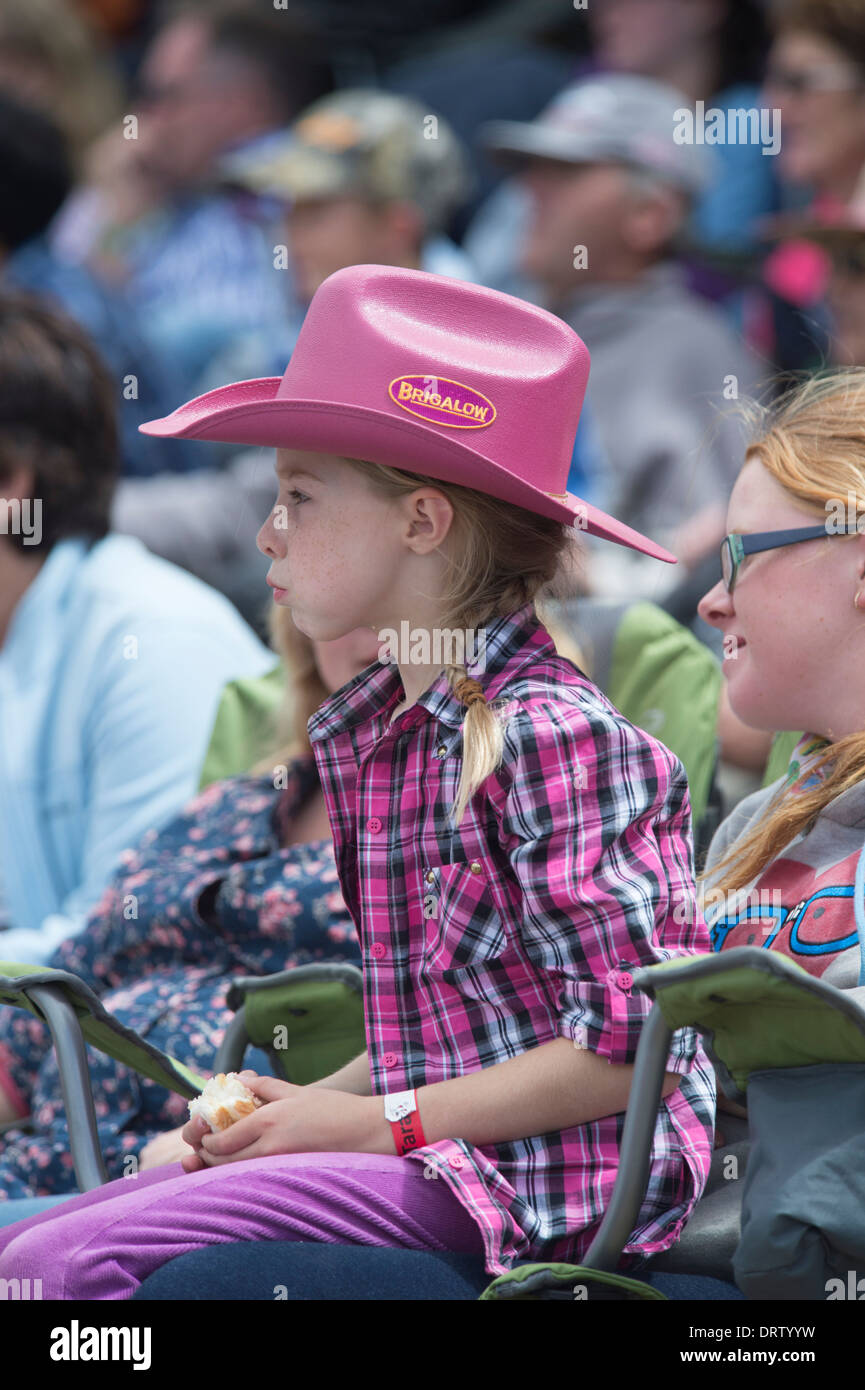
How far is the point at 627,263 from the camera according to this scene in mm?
5031

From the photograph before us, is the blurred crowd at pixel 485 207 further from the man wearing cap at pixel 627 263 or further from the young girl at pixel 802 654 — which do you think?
the young girl at pixel 802 654

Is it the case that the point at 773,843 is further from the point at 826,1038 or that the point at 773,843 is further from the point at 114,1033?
the point at 114,1033

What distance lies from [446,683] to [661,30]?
177 inches

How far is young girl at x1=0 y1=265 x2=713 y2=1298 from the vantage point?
1753 millimetres

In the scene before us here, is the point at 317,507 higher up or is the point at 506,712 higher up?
the point at 317,507

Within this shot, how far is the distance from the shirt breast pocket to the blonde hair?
188 mm

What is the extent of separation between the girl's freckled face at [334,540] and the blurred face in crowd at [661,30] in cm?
433

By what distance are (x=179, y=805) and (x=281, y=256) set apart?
2.06 metres

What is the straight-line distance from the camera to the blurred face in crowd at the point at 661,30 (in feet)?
18.9

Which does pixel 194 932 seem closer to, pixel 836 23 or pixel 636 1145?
pixel 636 1145

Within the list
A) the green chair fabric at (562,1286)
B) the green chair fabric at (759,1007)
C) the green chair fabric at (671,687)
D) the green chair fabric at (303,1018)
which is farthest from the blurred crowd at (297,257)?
the green chair fabric at (562,1286)

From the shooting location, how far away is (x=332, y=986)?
7.41 feet

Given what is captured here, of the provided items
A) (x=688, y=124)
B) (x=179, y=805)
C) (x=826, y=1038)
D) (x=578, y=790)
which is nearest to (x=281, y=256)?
(x=688, y=124)

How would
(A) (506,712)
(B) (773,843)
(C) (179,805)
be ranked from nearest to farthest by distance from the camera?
(A) (506,712) < (B) (773,843) < (C) (179,805)
